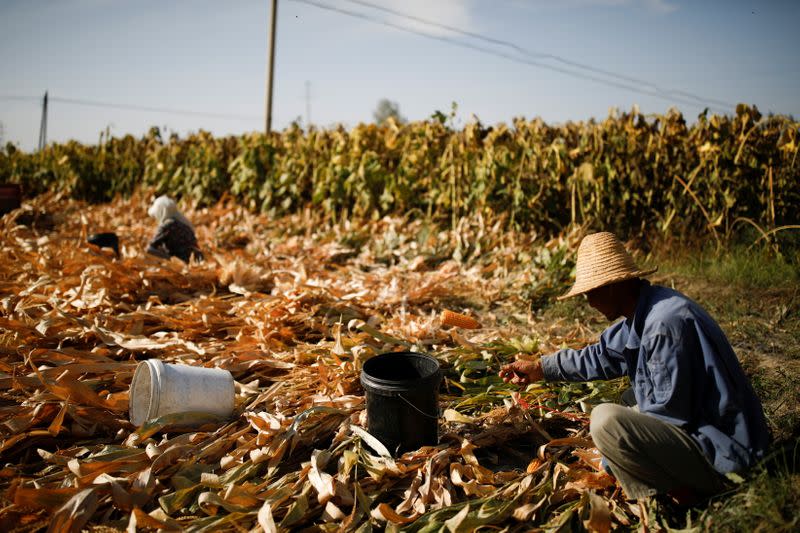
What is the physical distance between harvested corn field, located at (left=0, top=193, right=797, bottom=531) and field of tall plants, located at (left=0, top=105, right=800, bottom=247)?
3.45 feet

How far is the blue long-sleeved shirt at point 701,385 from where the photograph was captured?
1.97 m

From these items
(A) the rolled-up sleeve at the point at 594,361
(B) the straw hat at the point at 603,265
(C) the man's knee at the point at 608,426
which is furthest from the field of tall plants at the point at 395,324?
(B) the straw hat at the point at 603,265

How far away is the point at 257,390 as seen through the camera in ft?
10.9

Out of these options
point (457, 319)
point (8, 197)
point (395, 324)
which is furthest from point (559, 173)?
point (8, 197)

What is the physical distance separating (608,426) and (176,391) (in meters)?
2.23

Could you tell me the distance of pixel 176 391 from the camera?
2873 millimetres

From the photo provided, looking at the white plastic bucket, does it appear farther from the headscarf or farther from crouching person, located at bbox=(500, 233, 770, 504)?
the headscarf

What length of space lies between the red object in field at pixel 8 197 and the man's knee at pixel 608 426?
11629 mm

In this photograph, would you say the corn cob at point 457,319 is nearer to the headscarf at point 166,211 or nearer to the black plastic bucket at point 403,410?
the black plastic bucket at point 403,410

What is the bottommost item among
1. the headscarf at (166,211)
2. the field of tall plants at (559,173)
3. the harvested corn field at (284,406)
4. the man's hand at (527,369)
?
the harvested corn field at (284,406)

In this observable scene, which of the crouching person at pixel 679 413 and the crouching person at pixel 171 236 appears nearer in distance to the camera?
the crouching person at pixel 679 413

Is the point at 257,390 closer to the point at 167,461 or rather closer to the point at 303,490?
the point at 167,461

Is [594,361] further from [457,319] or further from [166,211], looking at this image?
[166,211]

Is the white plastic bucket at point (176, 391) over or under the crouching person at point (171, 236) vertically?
under
